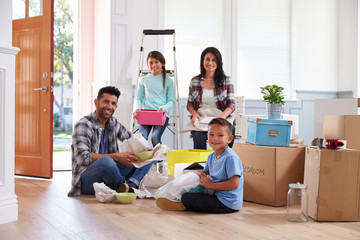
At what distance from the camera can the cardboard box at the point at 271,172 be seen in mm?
2918

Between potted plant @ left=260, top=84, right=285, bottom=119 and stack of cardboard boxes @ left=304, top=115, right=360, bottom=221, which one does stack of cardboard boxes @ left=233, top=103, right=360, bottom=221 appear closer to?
stack of cardboard boxes @ left=304, top=115, right=360, bottom=221

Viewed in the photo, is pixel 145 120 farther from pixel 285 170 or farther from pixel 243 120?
pixel 285 170

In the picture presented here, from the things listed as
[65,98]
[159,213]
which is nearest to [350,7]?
[159,213]

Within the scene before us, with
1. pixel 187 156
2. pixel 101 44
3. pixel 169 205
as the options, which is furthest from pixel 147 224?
pixel 101 44

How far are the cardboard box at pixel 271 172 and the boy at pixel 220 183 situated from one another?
1.22ft

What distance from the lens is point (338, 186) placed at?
7.95 feet

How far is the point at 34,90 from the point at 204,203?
2.49m

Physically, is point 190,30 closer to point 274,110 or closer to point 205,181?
point 274,110

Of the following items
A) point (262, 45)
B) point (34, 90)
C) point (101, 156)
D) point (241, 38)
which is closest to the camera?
point (101, 156)

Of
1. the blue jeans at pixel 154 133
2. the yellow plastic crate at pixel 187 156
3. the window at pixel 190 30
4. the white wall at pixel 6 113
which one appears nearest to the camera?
the white wall at pixel 6 113

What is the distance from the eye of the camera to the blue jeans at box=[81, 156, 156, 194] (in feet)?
10.0

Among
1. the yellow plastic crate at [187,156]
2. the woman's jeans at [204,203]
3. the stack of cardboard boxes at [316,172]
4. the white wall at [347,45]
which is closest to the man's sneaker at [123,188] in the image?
the yellow plastic crate at [187,156]

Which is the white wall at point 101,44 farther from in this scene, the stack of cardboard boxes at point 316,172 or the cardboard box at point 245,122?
the stack of cardboard boxes at point 316,172

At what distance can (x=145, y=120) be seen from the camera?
13.3 ft
